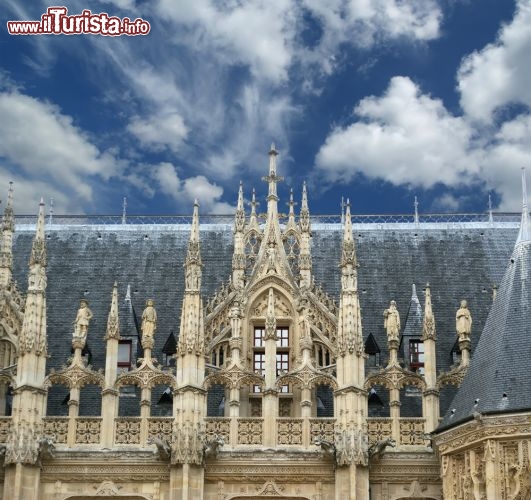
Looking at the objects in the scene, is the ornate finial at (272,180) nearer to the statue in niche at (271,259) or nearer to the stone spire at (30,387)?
the statue in niche at (271,259)

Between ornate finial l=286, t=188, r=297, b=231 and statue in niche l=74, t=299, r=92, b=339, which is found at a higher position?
ornate finial l=286, t=188, r=297, b=231

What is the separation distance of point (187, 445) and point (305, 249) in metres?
7.09

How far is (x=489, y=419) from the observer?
25.5 meters

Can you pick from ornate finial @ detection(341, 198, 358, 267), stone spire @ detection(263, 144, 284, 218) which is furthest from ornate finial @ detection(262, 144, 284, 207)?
ornate finial @ detection(341, 198, 358, 267)

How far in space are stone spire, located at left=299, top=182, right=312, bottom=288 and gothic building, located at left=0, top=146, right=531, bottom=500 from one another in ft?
0.15

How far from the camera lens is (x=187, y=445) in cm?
2803

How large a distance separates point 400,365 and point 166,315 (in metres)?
8.04

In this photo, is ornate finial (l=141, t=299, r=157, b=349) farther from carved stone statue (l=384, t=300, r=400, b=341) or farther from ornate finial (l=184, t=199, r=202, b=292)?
carved stone statue (l=384, t=300, r=400, b=341)

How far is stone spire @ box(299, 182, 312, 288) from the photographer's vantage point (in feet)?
102

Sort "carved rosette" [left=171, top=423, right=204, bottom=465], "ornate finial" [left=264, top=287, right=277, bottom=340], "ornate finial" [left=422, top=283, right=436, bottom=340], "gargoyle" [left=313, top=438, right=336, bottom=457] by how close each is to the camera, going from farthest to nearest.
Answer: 1. "ornate finial" [left=422, top=283, right=436, bottom=340]
2. "ornate finial" [left=264, top=287, right=277, bottom=340]
3. "carved rosette" [left=171, top=423, right=204, bottom=465]
4. "gargoyle" [left=313, top=438, right=336, bottom=457]

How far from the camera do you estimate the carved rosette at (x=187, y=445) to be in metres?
27.9

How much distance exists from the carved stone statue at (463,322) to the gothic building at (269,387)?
9 centimetres

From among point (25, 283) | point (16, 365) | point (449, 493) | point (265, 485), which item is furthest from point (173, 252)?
Result: point (449, 493)

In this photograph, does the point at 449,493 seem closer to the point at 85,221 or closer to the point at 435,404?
the point at 435,404
